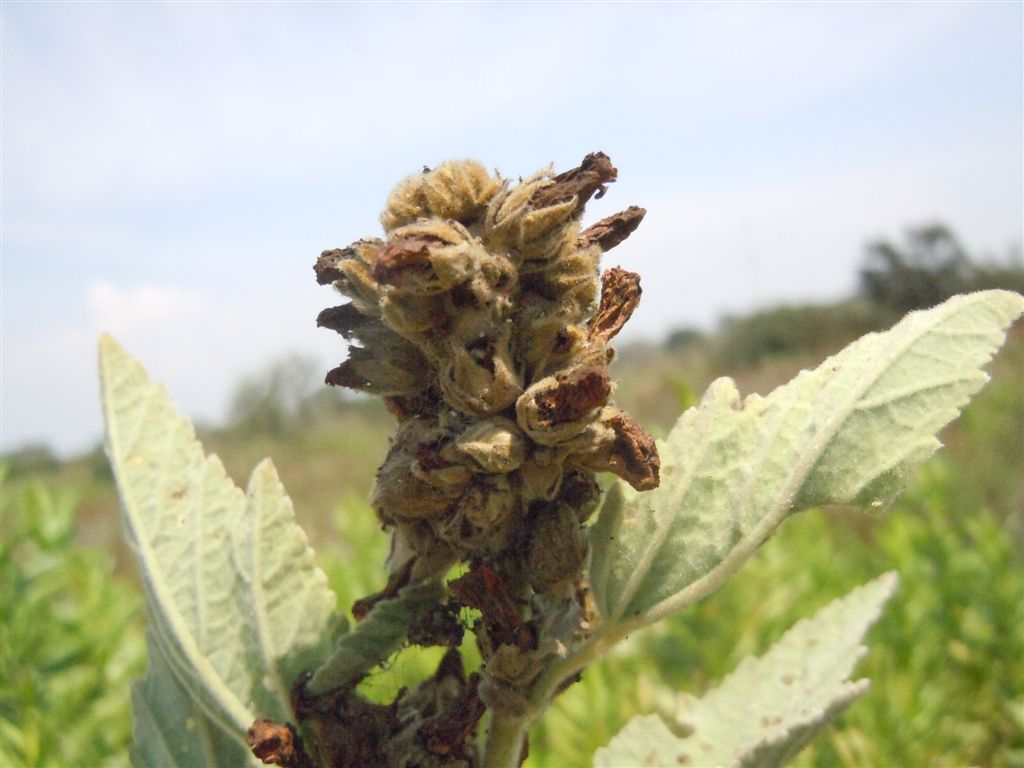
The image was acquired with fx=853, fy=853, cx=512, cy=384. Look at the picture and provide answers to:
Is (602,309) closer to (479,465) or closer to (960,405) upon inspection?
(479,465)

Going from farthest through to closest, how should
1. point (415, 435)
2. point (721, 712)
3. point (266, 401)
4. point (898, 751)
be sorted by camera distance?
point (266, 401) < point (898, 751) < point (721, 712) < point (415, 435)

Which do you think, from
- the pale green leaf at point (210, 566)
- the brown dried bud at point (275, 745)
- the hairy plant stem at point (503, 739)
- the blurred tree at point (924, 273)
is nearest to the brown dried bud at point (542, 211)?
the pale green leaf at point (210, 566)

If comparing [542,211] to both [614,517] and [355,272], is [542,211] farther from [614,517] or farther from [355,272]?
[614,517]

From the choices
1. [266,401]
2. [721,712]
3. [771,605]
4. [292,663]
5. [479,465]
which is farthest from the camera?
[266,401]

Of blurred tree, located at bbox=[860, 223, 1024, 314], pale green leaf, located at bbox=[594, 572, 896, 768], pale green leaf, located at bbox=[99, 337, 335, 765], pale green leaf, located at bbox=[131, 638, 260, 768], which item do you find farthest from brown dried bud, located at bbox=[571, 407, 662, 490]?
blurred tree, located at bbox=[860, 223, 1024, 314]

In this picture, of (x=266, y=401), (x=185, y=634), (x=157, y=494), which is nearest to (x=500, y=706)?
(x=185, y=634)

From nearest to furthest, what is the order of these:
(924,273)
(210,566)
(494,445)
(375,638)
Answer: (494,445)
(375,638)
(210,566)
(924,273)

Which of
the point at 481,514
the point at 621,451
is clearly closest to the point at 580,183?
the point at 621,451
